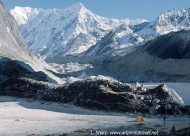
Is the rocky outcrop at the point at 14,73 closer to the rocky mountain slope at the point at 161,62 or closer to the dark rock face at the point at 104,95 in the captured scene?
the dark rock face at the point at 104,95

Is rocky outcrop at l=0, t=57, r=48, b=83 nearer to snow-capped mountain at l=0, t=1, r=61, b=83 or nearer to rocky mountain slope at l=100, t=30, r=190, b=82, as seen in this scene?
snow-capped mountain at l=0, t=1, r=61, b=83

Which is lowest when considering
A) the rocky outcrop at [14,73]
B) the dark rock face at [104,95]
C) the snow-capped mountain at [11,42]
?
the dark rock face at [104,95]

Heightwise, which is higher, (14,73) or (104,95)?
(14,73)


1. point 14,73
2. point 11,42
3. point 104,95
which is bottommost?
point 104,95

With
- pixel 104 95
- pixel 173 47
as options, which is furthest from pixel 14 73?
pixel 173 47

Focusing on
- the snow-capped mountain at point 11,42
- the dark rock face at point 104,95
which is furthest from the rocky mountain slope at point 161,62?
the dark rock face at point 104,95

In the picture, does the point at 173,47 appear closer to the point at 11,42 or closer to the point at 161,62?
the point at 161,62

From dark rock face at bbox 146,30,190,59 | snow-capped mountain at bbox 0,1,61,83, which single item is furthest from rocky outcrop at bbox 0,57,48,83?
dark rock face at bbox 146,30,190,59

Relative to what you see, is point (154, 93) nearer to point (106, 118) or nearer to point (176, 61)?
point (106, 118)
